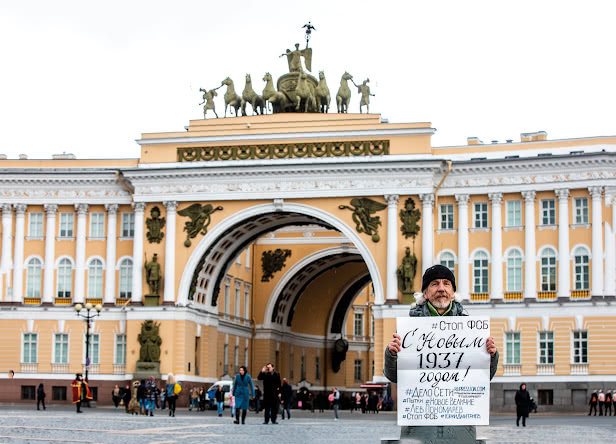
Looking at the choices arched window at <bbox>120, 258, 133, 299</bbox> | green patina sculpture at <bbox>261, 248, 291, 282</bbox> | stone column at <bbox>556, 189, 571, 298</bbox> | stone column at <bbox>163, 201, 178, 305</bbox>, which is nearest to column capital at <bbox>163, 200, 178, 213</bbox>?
stone column at <bbox>163, 201, 178, 305</bbox>

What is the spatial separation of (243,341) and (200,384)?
881 centimetres

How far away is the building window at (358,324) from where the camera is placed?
82.8 meters

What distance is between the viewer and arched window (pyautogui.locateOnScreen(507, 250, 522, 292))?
5369 centimetres

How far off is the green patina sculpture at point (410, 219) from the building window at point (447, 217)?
1.57 m

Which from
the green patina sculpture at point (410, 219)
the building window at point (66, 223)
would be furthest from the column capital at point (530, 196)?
the building window at point (66, 223)

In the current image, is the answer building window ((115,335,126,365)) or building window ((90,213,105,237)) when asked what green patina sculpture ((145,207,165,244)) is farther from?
building window ((115,335,126,365))

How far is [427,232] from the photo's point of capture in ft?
177

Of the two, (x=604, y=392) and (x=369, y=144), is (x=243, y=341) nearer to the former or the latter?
(x=369, y=144)

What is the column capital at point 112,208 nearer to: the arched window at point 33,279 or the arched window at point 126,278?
the arched window at point 126,278

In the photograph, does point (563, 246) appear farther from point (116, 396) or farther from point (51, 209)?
point (51, 209)

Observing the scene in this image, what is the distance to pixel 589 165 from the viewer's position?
171ft

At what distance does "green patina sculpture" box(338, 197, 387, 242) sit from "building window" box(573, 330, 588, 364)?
9.90m

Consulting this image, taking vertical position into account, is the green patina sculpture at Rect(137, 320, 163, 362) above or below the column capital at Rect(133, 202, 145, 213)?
below

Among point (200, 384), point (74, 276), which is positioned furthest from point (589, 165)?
point (74, 276)
